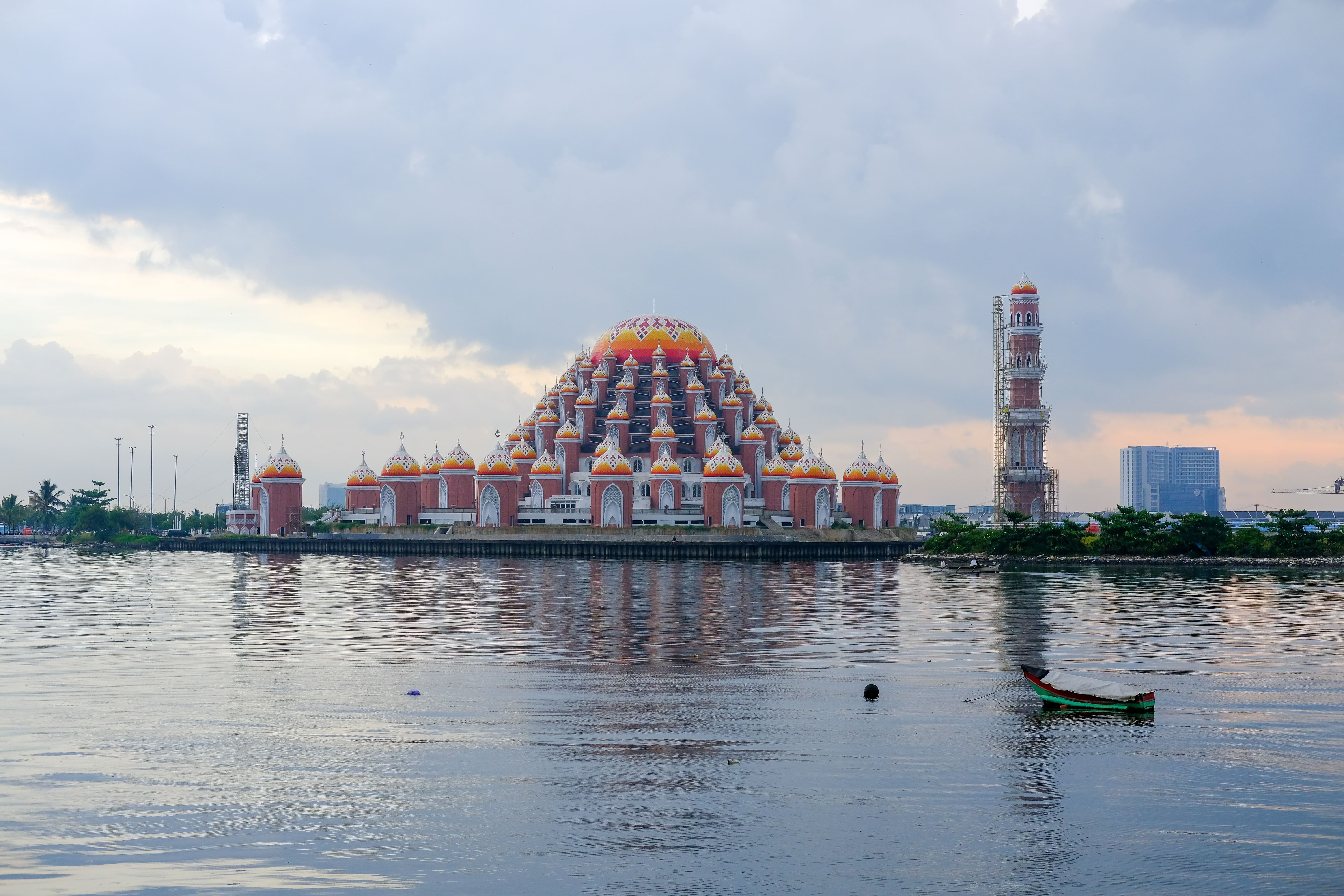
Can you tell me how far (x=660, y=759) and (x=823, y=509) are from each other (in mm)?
91354

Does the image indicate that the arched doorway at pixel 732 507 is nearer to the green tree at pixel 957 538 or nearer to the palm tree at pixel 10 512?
the green tree at pixel 957 538

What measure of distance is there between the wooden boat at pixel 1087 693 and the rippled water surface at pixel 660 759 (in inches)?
17.9

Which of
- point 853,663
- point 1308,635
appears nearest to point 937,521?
point 1308,635

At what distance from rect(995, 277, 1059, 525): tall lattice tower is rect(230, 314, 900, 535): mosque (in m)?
13.4

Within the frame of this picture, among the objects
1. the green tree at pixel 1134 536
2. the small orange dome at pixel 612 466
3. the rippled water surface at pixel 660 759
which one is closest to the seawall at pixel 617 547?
the small orange dome at pixel 612 466

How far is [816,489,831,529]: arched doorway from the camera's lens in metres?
113

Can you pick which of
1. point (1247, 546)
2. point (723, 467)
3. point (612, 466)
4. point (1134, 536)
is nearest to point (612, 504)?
point (612, 466)

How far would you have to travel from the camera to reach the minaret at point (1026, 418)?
128 metres

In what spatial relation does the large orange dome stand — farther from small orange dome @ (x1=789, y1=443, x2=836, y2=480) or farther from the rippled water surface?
the rippled water surface

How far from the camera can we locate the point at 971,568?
87.8m

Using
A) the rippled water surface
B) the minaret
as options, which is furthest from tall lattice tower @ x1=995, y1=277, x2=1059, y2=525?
the rippled water surface

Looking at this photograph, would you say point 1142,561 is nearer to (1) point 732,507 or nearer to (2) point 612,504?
(1) point 732,507

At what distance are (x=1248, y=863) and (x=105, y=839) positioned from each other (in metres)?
14.3

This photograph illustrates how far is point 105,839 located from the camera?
17.9 meters
